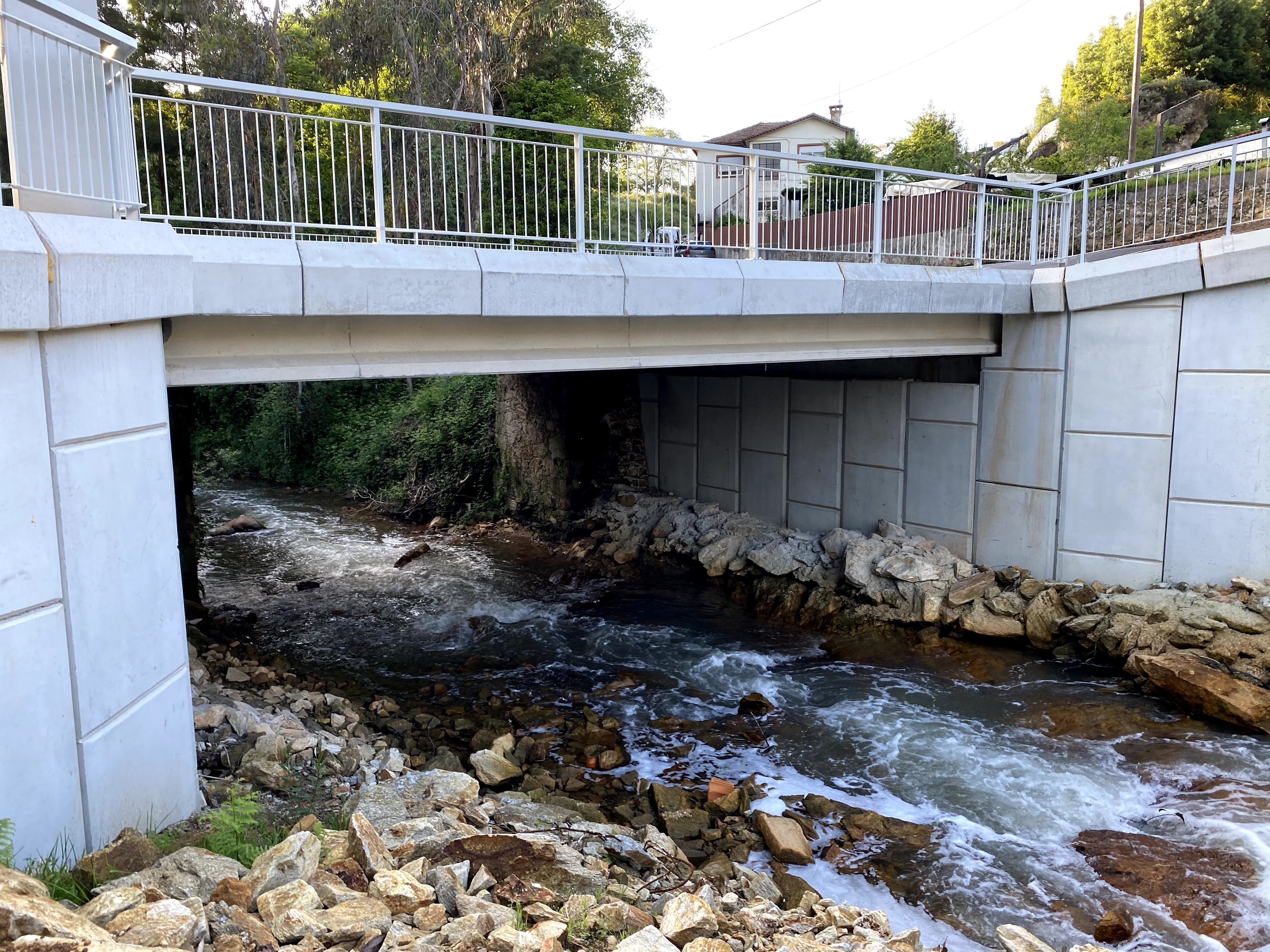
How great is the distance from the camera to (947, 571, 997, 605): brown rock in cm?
1222

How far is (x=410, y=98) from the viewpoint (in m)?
24.0

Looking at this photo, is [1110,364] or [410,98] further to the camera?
[410,98]

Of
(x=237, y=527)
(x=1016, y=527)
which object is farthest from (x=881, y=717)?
(x=237, y=527)

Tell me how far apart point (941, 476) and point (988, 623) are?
7.82 ft

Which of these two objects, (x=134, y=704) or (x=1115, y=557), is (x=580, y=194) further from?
(x=1115, y=557)

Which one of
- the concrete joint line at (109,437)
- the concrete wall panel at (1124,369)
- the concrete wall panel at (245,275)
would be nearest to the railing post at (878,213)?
the concrete wall panel at (1124,369)

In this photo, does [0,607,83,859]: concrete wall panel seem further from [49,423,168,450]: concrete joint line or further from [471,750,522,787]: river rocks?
[471,750,522,787]: river rocks

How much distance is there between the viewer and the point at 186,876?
4211 mm

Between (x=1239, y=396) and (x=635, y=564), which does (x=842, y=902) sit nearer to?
(x=1239, y=396)

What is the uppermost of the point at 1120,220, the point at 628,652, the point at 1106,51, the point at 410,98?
the point at 1106,51

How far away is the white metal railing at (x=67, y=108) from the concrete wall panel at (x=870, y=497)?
10824 millimetres

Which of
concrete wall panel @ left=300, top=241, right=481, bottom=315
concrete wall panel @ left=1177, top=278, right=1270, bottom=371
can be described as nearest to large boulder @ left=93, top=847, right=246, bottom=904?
concrete wall panel @ left=300, top=241, right=481, bottom=315

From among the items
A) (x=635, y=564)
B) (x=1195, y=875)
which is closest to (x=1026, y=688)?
(x=1195, y=875)

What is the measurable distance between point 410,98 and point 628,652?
1792 centimetres
